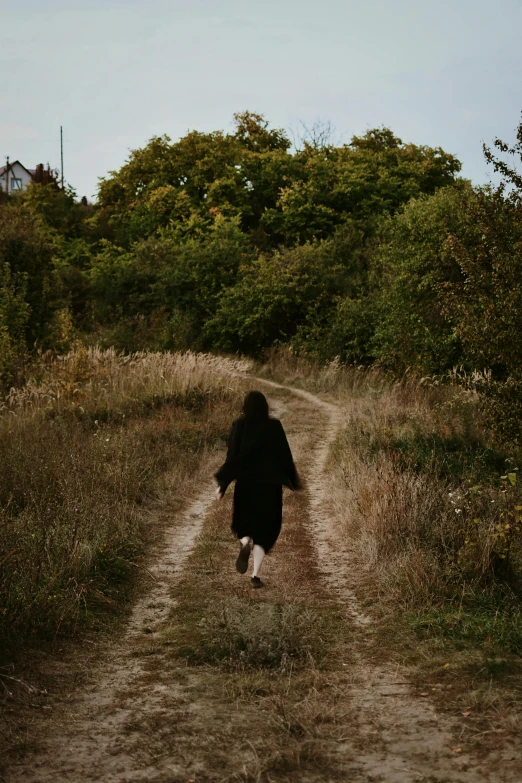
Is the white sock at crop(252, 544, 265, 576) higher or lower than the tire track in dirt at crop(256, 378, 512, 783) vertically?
higher

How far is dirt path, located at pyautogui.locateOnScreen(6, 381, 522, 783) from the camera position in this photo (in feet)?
12.8

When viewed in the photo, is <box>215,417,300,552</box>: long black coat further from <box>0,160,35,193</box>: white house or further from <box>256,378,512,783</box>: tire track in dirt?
<box>0,160,35,193</box>: white house

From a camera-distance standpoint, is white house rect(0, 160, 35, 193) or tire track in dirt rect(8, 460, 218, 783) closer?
tire track in dirt rect(8, 460, 218, 783)

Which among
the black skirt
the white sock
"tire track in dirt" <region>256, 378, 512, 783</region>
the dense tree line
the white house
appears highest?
the white house

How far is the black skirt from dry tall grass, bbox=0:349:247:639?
49.5 inches

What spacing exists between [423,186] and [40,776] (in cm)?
3792

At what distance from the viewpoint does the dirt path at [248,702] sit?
390cm

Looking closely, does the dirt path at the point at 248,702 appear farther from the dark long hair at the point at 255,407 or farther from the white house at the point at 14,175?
the white house at the point at 14,175

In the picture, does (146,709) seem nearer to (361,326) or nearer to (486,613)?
(486,613)

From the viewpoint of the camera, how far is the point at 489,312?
354 inches

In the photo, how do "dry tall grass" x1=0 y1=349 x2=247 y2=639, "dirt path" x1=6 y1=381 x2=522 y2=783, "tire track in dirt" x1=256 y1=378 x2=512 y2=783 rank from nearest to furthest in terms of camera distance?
1. "tire track in dirt" x1=256 y1=378 x2=512 y2=783
2. "dirt path" x1=6 y1=381 x2=522 y2=783
3. "dry tall grass" x1=0 y1=349 x2=247 y2=639

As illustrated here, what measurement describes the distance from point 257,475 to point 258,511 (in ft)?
1.09

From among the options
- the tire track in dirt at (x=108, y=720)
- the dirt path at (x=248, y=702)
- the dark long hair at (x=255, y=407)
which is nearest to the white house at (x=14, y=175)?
the dark long hair at (x=255, y=407)

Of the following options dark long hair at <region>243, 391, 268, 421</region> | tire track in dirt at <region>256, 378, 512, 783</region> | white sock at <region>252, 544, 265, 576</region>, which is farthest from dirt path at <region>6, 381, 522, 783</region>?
dark long hair at <region>243, 391, 268, 421</region>
